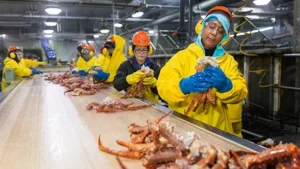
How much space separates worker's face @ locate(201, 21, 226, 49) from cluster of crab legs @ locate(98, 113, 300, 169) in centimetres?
124

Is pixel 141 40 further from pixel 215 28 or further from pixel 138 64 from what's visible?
pixel 215 28

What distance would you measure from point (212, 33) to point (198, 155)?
4.93ft

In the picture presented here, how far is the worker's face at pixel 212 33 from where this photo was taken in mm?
2303

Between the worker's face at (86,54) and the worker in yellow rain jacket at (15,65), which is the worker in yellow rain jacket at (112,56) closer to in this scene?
the worker's face at (86,54)

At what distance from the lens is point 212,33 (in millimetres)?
2311

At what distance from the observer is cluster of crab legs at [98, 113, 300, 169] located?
1.00 meters

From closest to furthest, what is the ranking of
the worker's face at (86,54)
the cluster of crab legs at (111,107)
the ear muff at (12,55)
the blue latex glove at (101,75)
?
the cluster of crab legs at (111,107)
the blue latex glove at (101,75)
the worker's face at (86,54)
the ear muff at (12,55)

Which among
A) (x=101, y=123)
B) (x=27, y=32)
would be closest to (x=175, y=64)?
(x=101, y=123)

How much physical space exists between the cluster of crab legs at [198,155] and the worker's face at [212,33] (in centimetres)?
124

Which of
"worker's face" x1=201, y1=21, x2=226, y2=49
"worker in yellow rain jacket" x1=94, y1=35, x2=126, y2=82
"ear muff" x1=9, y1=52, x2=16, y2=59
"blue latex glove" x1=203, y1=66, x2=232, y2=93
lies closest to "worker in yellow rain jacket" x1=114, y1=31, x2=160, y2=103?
"worker's face" x1=201, y1=21, x2=226, y2=49

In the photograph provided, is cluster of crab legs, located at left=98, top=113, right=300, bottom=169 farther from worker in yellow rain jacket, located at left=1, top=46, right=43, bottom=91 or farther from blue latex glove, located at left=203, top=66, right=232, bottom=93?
worker in yellow rain jacket, located at left=1, top=46, right=43, bottom=91

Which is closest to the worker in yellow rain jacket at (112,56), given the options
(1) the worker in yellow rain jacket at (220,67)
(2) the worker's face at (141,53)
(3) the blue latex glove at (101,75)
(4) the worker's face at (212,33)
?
(3) the blue latex glove at (101,75)

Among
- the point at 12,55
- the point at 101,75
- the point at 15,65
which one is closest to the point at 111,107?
the point at 101,75

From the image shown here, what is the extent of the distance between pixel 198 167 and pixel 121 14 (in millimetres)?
14198
